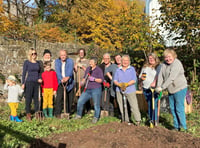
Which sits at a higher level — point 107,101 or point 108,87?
point 108,87

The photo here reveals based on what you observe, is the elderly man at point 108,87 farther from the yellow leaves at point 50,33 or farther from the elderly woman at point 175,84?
the yellow leaves at point 50,33

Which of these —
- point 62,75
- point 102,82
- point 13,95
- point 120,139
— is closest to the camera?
point 120,139

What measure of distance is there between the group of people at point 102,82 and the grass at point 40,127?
372mm

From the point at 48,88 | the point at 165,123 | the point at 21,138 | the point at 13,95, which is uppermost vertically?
the point at 48,88

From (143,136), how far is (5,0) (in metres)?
11.5

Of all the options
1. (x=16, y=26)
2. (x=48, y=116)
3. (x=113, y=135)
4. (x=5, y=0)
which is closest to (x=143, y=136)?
(x=113, y=135)

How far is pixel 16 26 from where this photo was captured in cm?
964

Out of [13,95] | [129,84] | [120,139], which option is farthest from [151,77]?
[13,95]

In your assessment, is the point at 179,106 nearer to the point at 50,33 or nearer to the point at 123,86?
the point at 123,86

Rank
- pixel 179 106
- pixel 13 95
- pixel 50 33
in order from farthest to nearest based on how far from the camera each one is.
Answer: pixel 50 33 < pixel 13 95 < pixel 179 106

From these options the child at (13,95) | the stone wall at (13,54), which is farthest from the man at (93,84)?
the stone wall at (13,54)

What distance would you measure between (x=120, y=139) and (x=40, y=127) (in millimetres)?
1726

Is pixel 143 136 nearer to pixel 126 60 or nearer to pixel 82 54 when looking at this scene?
pixel 126 60

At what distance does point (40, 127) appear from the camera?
462 cm
